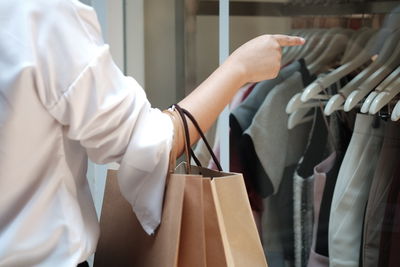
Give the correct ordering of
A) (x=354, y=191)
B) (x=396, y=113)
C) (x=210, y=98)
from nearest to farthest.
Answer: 1. (x=210, y=98)
2. (x=396, y=113)
3. (x=354, y=191)

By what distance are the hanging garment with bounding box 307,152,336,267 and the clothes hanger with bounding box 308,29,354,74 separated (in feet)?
0.82

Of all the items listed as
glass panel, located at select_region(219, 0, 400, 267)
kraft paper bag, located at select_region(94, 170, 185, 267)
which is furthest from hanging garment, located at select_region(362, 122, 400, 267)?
kraft paper bag, located at select_region(94, 170, 185, 267)

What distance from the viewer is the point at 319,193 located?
122 cm

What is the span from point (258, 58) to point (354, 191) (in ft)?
1.46

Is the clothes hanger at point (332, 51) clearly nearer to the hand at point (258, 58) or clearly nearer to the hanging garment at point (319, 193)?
the hanging garment at point (319, 193)

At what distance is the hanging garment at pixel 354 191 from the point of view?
3.66 ft

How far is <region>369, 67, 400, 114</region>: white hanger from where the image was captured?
3.44ft

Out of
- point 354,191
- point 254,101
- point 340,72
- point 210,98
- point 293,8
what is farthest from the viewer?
point 293,8

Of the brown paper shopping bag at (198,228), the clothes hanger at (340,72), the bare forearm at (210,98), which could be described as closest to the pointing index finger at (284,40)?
the bare forearm at (210,98)

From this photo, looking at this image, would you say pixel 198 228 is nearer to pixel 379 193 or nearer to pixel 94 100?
pixel 94 100

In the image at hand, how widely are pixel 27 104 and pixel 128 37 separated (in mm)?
1066

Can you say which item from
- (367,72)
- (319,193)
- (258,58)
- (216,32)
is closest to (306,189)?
(319,193)

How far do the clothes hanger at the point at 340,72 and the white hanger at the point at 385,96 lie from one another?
0.48 ft

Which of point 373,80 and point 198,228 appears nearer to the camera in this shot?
point 198,228
